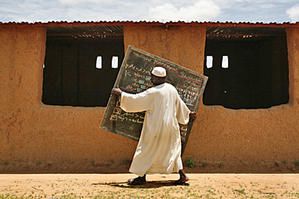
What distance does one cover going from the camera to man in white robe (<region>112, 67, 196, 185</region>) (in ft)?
21.7

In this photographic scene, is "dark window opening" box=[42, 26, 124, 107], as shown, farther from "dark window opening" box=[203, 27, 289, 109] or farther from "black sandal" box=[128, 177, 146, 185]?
"black sandal" box=[128, 177, 146, 185]

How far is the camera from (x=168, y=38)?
28.3 ft

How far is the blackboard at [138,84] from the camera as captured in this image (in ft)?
23.5

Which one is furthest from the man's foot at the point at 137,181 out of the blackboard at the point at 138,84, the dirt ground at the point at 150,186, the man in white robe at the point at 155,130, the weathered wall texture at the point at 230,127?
the weathered wall texture at the point at 230,127

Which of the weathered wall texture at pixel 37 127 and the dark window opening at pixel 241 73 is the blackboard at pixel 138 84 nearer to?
the weathered wall texture at pixel 37 127

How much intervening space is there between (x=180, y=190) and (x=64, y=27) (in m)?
4.01

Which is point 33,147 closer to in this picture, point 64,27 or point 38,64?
point 38,64

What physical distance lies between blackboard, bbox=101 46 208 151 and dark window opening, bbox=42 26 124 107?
490cm

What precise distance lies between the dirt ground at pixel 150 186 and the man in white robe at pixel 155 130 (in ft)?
0.94

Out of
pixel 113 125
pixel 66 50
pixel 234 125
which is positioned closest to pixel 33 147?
pixel 113 125

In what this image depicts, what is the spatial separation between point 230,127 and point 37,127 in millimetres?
3543

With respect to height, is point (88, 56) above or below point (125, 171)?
above

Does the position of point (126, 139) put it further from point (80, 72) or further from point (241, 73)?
point (241, 73)

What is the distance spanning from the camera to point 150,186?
6.68 meters
